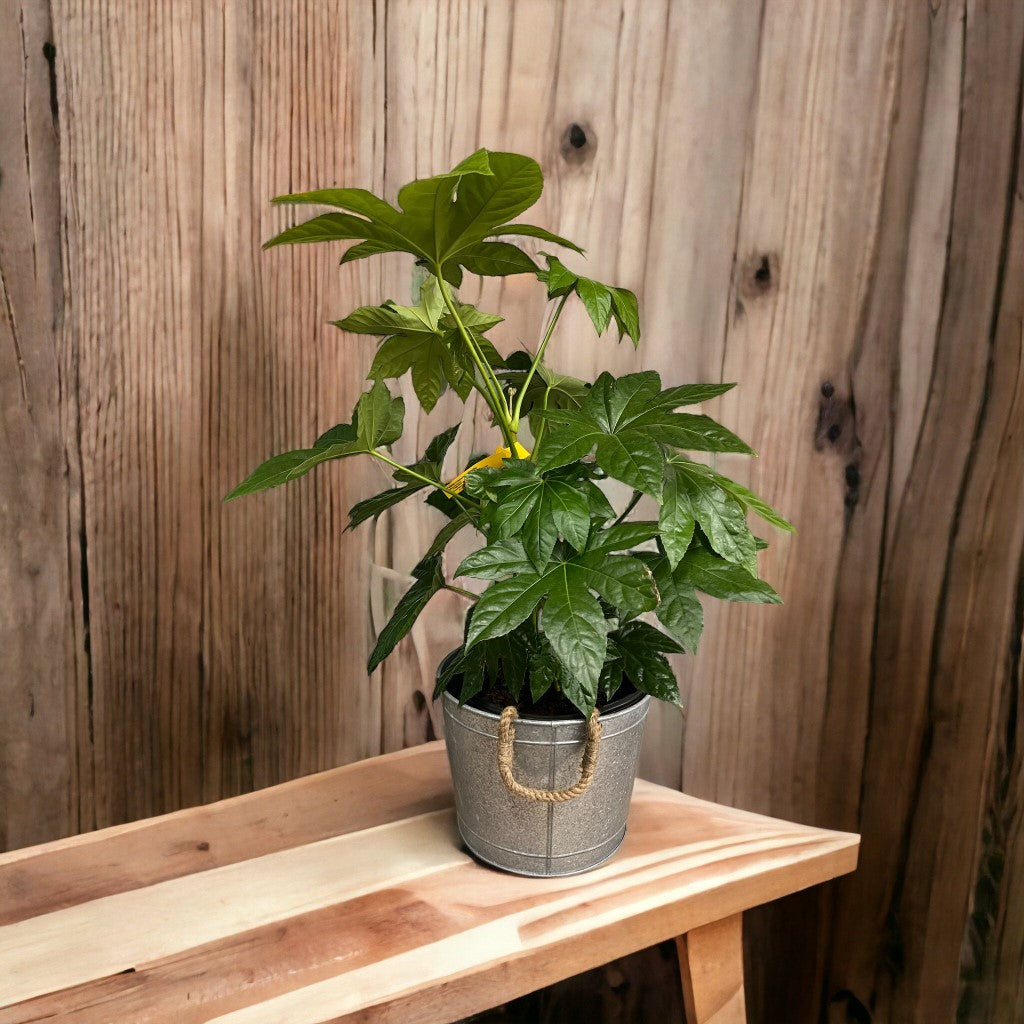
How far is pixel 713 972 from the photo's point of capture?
2.85ft

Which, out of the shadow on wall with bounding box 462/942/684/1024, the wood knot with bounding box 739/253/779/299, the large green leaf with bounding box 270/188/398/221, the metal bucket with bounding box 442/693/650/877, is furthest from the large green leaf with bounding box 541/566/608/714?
the shadow on wall with bounding box 462/942/684/1024

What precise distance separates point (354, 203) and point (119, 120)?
362 mm

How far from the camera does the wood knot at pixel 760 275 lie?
1.14 meters

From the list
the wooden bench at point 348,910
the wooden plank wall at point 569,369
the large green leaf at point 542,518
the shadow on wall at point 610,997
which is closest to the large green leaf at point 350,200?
the large green leaf at point 542,518

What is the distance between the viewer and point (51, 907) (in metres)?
0.82

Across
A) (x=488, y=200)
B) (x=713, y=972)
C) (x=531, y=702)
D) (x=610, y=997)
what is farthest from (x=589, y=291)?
(x=610, y=997)

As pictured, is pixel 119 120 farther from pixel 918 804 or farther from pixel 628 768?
pixel 918 804

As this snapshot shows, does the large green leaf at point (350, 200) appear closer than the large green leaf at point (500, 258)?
Yes

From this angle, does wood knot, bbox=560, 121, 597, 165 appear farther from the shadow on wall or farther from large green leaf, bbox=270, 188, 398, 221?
the shadow on wall

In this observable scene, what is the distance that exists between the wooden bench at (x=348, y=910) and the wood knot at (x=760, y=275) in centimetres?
57

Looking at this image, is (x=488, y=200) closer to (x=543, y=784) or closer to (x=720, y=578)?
(x=720, y=578)

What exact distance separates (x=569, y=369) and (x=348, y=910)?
0.63 m

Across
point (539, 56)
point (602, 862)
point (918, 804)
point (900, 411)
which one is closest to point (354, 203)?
point (539, 56)

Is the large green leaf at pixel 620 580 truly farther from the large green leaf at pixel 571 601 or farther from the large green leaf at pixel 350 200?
the large green leaf at pixel 350 200
